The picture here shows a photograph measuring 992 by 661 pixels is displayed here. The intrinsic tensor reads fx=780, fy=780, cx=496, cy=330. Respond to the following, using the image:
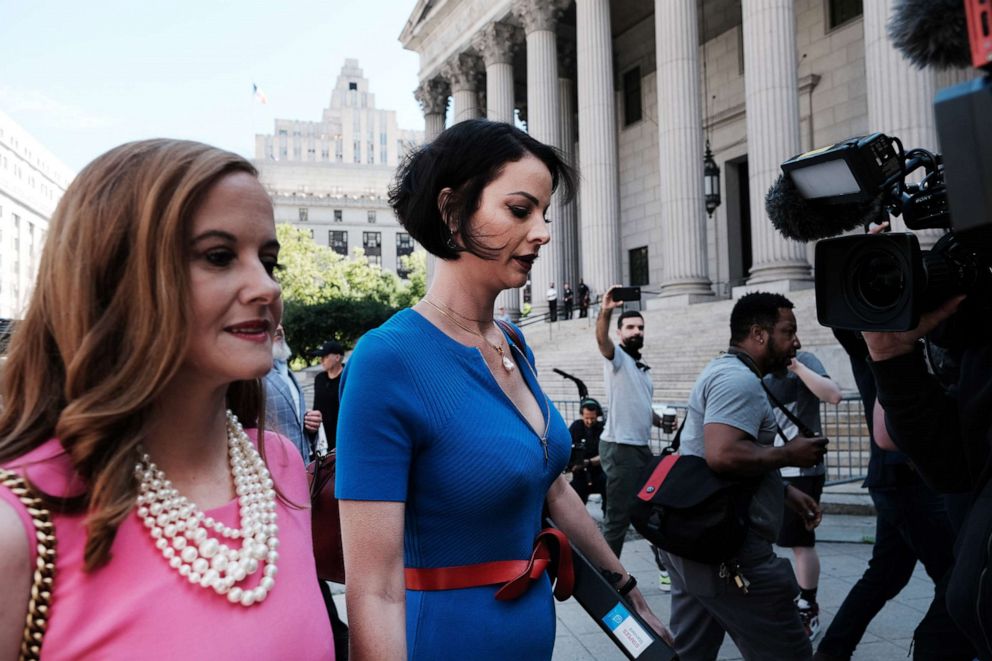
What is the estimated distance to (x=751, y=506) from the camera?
362cm

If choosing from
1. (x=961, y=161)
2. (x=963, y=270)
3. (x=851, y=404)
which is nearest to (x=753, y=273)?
(x=851, y=404)

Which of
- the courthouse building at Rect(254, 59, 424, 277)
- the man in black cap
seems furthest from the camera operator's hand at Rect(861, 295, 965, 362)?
the courthouse building at Rect(254, 59, 424, 277)

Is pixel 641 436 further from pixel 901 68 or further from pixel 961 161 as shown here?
pixel 901 68

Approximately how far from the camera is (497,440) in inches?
78.1

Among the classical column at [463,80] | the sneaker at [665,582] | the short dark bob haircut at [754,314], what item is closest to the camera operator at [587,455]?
the sneaker at [665,582]

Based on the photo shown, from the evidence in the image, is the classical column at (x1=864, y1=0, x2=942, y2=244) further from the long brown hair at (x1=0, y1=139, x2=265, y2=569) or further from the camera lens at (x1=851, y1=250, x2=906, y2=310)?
the long brown hair at (x1=0, y1=139, x2=265, y2=569)

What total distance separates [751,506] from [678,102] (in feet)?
65.5

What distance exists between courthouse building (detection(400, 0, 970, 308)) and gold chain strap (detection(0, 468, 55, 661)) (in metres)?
17.7

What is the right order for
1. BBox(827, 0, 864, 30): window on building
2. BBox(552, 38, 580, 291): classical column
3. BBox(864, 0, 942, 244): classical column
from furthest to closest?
BBox(552, 38, 580, 291): classical column
BBox(827, 0, 864, 30): window on building
BBox(864, 0, 942, 244): classical column

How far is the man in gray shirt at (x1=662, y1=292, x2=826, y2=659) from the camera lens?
135 inches

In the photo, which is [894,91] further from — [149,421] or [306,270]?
[306,270]

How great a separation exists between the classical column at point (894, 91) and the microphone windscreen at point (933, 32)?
15.3 m

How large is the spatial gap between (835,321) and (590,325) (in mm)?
21671

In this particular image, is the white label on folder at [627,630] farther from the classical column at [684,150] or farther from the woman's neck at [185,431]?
the classical column at [684,150]
